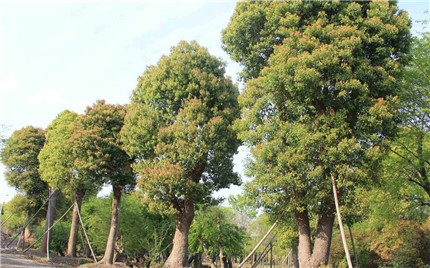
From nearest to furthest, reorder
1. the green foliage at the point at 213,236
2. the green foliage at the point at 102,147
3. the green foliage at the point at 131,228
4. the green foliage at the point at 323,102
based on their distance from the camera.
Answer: the green foliage at the point at 323,102
the green foliage at the point at 102,147
the green foliage at the point at 131,228
the green foliage at the point at 213,236

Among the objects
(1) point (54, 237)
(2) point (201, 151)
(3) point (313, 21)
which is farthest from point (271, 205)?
(1) point (54, 237)

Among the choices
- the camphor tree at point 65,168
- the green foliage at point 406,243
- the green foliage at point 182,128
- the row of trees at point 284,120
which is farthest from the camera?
the green foliage at point 406,243

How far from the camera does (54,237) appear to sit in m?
27.4

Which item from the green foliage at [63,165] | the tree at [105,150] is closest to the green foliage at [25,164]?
the green foliage at [63,165]

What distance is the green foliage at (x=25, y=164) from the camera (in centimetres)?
2452

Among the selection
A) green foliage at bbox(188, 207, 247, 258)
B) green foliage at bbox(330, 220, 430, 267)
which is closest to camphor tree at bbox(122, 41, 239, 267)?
green foliage at bbox(188, 207, 247, 258)

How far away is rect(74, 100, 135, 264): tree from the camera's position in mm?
15578

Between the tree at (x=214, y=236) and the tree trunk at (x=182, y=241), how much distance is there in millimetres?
9714

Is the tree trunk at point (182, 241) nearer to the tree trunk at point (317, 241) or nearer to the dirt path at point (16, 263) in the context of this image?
the tree trunk at point (317, 241)

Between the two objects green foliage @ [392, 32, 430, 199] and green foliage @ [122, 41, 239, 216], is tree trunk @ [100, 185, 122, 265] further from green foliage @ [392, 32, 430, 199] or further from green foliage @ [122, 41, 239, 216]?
green foliage @ [392, 32, 430, 199]

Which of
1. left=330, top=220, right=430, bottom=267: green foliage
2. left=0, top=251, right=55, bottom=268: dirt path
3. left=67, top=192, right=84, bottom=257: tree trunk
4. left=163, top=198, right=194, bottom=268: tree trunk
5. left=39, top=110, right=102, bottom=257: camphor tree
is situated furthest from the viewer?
left=67, top=192, right=84, bottom=257: tree trunk

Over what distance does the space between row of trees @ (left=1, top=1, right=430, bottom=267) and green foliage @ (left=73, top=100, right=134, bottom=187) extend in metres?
0.06

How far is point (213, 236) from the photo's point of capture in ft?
75.6

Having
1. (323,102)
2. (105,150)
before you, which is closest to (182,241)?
(105,150)
